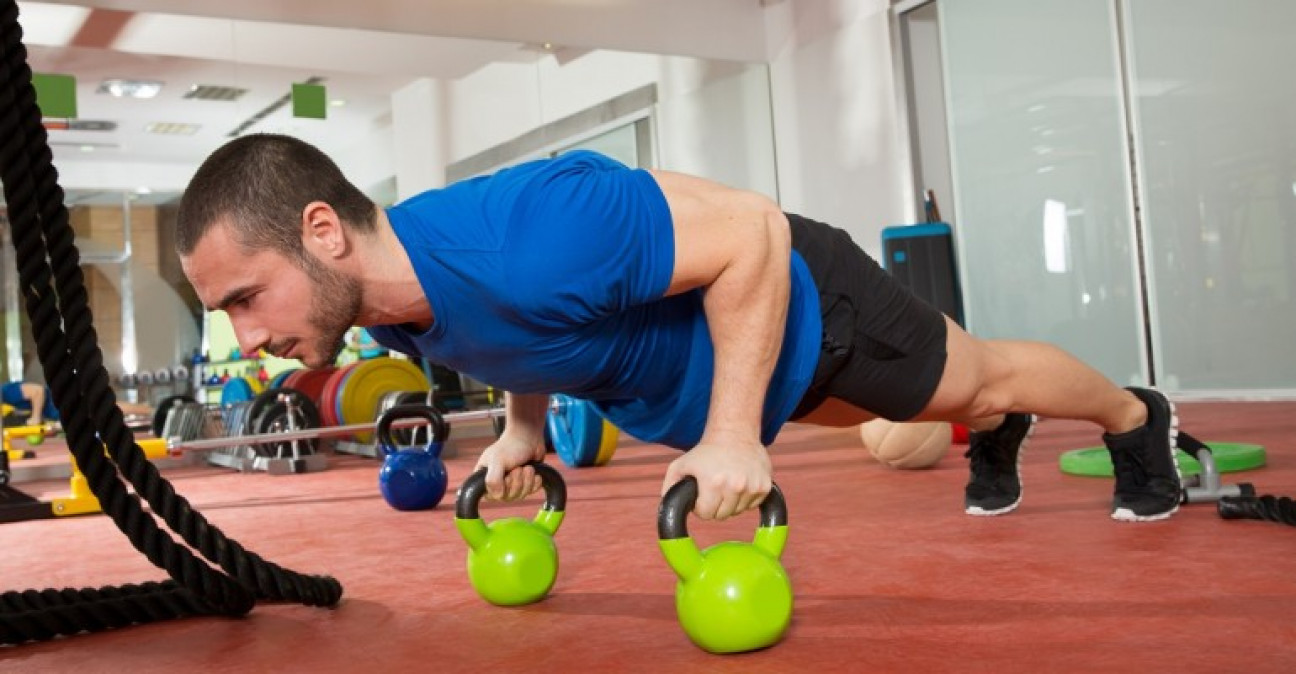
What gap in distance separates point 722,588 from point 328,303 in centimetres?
49

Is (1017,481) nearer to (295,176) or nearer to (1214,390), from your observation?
(295,176)

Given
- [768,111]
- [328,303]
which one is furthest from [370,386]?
[328,303]

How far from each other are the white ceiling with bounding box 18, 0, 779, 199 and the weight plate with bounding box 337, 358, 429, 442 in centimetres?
175

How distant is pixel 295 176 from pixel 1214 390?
4576 millimetres

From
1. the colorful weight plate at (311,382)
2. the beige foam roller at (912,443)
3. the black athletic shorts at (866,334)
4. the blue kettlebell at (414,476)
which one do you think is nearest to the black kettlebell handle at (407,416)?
the blue kettlebell at (414,476)

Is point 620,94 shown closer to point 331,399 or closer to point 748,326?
point 331,399

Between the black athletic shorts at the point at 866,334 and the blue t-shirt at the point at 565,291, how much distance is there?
0.04 metres

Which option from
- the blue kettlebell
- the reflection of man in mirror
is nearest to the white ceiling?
the reflection of man in mirror

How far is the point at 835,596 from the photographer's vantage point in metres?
1.47

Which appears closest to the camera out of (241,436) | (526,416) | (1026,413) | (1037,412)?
(526,416)

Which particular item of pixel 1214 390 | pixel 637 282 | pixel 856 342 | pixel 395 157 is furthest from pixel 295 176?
pixel 395 157

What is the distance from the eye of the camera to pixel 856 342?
1447 mm

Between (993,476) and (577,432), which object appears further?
(577,432)

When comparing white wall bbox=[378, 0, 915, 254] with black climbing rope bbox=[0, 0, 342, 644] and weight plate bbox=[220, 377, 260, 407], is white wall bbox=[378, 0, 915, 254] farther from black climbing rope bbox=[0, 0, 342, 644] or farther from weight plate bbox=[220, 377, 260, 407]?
black climbing rope bbox=[0, 0, 342, 644]
